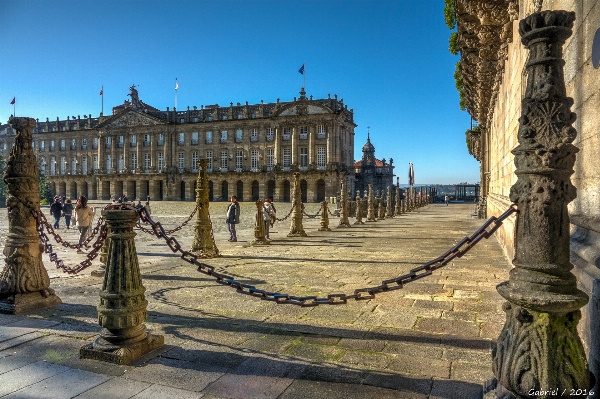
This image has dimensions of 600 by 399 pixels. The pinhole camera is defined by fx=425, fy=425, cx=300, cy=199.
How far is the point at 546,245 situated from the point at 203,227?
769 centimetres

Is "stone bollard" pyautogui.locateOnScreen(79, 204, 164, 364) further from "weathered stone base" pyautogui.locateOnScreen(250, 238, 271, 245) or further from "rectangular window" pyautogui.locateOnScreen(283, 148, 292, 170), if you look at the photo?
"rectangular window" pyautogui.locateOnScreen(283, 148, 292, 170)

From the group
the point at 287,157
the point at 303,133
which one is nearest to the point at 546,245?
the point at 303,133

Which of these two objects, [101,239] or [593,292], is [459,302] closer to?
[593,292]

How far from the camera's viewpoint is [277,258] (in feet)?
28.8

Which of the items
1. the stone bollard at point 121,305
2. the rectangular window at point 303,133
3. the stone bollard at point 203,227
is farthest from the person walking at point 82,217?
the rectangular window at point 303,133

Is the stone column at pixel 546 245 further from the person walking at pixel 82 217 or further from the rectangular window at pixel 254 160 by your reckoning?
the rectangular window at pixel 254 160

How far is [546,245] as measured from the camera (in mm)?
2137

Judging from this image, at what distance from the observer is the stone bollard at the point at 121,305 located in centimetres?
338

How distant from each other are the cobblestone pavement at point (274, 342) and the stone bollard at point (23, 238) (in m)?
0.29

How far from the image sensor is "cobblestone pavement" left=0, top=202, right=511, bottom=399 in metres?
2.83

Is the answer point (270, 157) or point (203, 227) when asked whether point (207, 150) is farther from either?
point (203, 227)

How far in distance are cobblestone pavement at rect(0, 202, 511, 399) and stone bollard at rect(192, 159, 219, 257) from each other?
2108 mm

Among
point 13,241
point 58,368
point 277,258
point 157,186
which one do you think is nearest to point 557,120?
point 58,368

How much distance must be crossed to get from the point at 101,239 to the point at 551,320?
442cm
